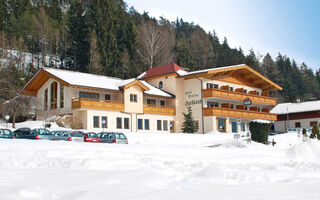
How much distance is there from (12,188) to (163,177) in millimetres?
4871

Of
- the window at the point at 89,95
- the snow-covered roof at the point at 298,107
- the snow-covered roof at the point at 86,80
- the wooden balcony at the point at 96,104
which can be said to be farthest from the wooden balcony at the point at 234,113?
the window at the point at 89,95

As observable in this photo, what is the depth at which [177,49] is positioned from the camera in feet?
261

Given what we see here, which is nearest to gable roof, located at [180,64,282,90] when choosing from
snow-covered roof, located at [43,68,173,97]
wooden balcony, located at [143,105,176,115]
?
wooden balcony, located at [143,105,176,115]

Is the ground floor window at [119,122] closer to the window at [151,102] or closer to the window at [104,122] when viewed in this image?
the window at [104,122]

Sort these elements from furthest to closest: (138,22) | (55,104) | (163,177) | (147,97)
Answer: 1. (138,22)
2. (147,97)
3. (55,104)
4. (163,177)

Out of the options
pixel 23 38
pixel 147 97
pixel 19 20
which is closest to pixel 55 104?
pixel 147 97

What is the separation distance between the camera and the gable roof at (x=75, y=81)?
135 feet

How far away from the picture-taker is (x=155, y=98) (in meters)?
50.2

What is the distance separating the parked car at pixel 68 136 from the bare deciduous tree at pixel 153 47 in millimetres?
37710

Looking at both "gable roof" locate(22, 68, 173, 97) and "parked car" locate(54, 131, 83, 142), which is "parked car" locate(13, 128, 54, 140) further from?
"gable roof" locate(22, 68, 173, 97)

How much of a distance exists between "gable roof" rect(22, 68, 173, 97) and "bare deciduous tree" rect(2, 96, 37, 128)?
3.41 meters

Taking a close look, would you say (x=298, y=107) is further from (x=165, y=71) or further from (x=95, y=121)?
(x=95, y=121)

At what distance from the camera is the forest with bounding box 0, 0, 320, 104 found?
207ft

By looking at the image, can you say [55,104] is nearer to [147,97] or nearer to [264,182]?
[147,97]
